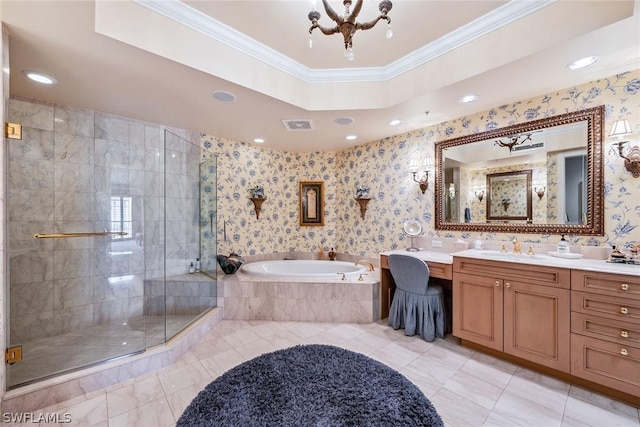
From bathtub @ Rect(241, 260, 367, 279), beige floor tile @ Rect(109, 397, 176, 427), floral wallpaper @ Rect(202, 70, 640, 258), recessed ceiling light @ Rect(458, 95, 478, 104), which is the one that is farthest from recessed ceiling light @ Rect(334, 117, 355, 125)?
beige floor tile @ Rect(109, 397, 176, 427)

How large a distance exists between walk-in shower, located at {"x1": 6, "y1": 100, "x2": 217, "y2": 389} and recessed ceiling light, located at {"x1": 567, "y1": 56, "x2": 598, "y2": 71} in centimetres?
362

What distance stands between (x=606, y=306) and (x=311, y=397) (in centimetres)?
203

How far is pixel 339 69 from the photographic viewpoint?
254 centimetres

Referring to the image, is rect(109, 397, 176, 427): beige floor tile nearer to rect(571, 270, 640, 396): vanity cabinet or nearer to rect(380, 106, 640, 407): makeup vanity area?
rect(380, 106, 640, 407): makeup vanity area

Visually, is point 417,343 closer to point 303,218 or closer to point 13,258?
point 303,218

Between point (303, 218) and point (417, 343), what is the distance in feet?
8.24

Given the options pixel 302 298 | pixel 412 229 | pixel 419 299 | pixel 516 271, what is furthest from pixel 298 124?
pixel 516 271

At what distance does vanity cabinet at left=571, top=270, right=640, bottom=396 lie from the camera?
1599 millimetres

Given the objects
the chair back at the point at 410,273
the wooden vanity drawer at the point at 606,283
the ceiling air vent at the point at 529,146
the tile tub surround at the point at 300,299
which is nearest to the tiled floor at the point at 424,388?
the tile tub surround at the point at 300,299

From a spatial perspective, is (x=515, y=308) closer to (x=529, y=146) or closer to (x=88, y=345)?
(x=529, y=146)

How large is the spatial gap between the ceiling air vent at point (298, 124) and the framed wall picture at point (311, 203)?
1264 mm

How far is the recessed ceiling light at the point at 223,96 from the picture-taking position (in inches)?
90.1

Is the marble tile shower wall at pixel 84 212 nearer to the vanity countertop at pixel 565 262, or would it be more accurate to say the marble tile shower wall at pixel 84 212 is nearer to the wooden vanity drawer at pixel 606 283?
the vanity countertop at pixel 565 262

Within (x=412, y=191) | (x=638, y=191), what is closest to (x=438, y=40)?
(x=412, y=191)
